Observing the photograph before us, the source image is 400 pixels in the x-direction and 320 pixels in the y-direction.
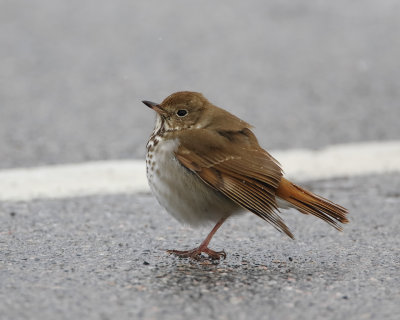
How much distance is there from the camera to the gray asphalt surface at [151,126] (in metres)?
3.64

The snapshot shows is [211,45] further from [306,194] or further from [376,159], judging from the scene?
[306,194]

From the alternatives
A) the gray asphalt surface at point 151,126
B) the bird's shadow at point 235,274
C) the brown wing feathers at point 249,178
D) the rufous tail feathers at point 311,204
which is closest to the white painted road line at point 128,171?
the gray asphalt surface at point 151,126

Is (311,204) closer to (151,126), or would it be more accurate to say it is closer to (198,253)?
(198,253)

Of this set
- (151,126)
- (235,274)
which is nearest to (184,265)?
(235,274)

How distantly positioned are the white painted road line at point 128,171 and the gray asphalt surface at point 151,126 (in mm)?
144

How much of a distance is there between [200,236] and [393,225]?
115cm

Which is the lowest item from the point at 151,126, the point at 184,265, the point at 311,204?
the point at 184,265

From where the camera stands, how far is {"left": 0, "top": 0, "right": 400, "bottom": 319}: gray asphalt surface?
364 centimetres

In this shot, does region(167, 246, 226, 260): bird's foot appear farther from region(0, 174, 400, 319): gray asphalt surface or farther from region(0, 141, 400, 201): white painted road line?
region(0, 141, 400, 201): white painted road line

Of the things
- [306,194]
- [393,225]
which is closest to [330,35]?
[393,225]

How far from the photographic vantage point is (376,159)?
6.30 metres

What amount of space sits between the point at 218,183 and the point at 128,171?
1.76 meters

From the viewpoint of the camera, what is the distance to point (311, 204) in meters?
4.24

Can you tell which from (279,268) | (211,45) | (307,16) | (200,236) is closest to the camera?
(279,268)
